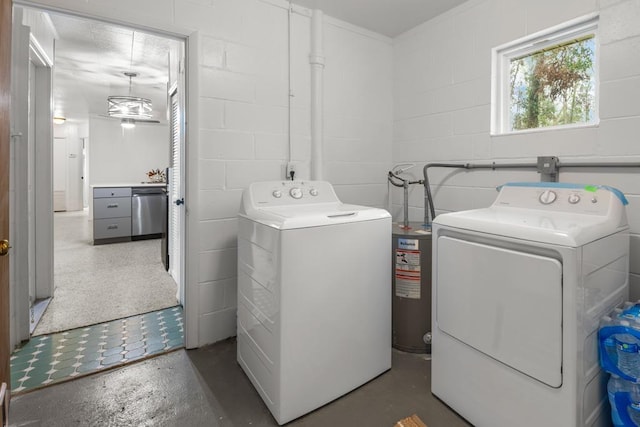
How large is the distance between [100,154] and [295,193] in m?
6.83

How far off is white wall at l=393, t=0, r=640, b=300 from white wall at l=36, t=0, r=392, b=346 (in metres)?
0.77

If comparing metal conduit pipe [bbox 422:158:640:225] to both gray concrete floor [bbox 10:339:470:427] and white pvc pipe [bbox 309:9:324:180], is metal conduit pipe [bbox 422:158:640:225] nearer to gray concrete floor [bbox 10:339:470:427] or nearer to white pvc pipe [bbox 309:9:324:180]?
white pvc pipe [bbox 309:9:324:180]

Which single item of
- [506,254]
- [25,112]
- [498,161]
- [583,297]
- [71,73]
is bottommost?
[583,297]

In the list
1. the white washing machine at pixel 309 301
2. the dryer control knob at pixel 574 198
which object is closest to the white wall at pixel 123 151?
the white washing machine at pixel 309 301

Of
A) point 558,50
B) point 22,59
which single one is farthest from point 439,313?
point 22,59

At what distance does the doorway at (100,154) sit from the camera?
8.57 feet

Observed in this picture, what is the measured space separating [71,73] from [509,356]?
18.9ft

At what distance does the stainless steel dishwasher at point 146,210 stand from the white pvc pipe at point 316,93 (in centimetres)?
370

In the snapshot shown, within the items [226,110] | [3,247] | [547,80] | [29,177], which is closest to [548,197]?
[547,80]

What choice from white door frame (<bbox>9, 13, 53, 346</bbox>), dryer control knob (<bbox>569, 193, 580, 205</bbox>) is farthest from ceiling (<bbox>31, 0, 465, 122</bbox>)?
dryer control knob (<bbox>569, 193, 580, 205</bbox>)

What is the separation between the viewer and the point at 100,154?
705 centimetres

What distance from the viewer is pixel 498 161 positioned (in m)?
2.28

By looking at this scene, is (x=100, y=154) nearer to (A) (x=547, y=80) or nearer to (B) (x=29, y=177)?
(B) (x=29, y=177)

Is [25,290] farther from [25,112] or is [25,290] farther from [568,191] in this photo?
[568,191]
